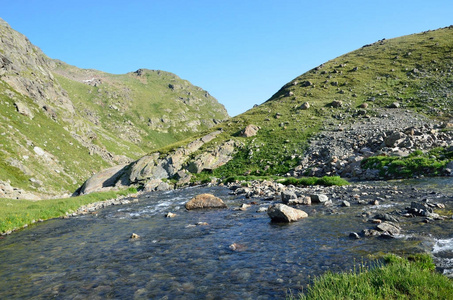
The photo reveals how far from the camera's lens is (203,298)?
8664mm

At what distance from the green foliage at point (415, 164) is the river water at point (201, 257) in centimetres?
1744

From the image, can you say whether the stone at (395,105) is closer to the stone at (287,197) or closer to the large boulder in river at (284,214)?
the stone at (287,197)

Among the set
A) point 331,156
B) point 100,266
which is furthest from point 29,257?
point 331,156

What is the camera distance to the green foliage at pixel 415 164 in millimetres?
28844

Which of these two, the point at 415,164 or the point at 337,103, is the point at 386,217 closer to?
the point at 415,164

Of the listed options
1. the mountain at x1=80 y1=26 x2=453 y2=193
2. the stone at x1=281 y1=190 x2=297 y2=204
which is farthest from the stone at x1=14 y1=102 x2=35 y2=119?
the stone at x1=281 y1=190 x2=297 y2=204

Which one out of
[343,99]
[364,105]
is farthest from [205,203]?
[343,99]

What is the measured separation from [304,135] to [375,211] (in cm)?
4189

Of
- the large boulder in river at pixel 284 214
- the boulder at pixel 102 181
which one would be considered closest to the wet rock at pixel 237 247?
the large boulder in river at pixel 284 214

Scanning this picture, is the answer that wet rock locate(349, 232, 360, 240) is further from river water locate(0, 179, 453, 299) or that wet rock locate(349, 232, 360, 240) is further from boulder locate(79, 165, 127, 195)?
boulder locate(79, 165, 127, 195)

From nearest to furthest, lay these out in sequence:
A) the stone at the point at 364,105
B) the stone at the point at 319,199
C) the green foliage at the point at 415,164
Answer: the stone at the point at 319,199
the green foliage at the point at 415,164
the stone at the point at 364,105

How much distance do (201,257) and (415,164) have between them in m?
30.5

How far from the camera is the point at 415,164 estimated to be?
→ 3030cm

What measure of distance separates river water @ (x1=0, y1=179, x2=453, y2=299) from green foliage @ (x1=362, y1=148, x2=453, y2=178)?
17.4 meters
